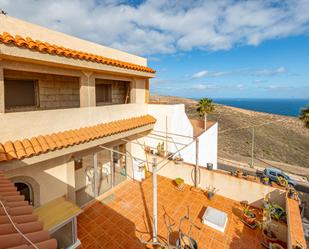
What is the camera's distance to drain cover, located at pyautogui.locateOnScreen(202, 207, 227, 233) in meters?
9.17

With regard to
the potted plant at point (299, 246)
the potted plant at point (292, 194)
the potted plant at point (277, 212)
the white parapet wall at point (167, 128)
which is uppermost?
the white parapet wall at point (167, 128)

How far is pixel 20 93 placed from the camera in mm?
8484

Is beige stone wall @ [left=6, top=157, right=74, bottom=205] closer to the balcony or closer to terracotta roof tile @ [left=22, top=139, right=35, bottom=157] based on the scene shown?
terracotta roof tile @ [left=22, top=139, right=35, bottom=157]

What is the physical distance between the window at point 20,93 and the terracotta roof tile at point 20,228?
588 centimetres

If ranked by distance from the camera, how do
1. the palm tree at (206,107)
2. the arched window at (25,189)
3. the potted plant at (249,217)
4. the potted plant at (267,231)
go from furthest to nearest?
the palm tree at (206,107)
the potted plant at (249,217)
the potted plant at (267,231)
the arched window at (25,189)

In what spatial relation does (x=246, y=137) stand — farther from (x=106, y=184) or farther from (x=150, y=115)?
(x=106, y=184)

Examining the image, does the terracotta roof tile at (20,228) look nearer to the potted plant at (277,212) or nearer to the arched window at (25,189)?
the arched window at (25,189)

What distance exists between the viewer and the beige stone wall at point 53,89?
854 centimetres

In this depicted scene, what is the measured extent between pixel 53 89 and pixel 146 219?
883cm

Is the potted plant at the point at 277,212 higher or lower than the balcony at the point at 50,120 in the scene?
lower

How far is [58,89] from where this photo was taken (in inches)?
391

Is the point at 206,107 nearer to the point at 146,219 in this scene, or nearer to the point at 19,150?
the point at 146,219

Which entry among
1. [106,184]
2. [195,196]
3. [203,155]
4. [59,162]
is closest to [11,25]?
[59,162]

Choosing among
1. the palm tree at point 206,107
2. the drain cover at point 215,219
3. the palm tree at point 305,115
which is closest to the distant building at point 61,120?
the drain cover at point 215,219
